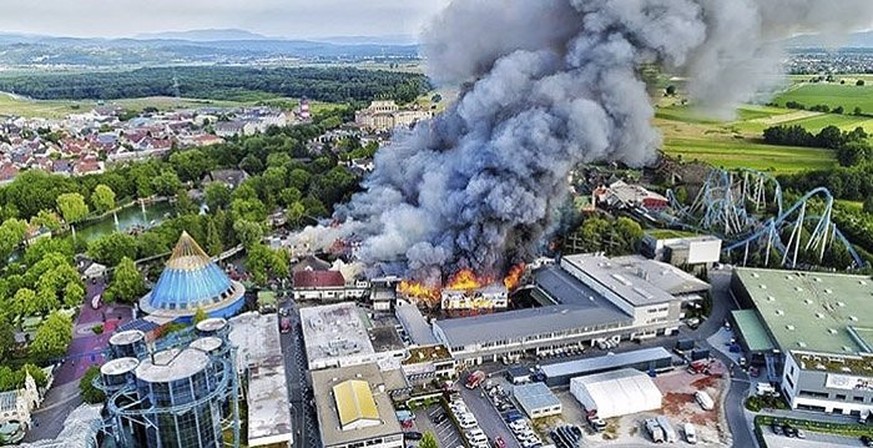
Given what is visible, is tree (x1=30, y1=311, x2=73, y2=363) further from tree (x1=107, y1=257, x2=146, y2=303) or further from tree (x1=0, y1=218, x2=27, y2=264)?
tree (x1=0, y1=218, x2=27, y2=264)

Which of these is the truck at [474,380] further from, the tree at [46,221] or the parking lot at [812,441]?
the tree at [46,221]

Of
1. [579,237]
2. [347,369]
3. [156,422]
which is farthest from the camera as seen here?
[579,237]

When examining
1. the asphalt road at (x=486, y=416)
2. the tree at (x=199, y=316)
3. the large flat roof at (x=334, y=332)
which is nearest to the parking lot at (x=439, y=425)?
the asphalt road at (x=486, y=416)

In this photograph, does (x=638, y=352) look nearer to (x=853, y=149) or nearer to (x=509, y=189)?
(x=509, y=189)

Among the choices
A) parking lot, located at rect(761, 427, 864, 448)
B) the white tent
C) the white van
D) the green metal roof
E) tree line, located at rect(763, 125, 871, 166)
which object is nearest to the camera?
parking lot, located at rect(761, 427, 864, 448)

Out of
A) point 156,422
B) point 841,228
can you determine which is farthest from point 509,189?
point 841,228

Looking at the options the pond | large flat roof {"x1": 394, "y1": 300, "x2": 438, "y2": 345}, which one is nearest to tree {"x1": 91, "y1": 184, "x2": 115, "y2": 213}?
the pond

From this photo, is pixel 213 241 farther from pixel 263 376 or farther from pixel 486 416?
pixel 486 416
